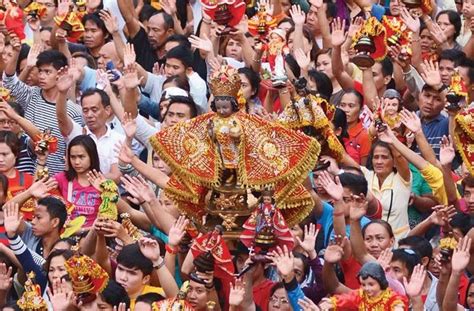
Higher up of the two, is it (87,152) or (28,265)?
(87,152)

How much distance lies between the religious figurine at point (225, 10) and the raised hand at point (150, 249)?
9.09 ft

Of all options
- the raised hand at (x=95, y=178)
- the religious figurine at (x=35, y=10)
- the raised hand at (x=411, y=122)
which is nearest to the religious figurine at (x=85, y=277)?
the raised hand at (x=95, y=178)

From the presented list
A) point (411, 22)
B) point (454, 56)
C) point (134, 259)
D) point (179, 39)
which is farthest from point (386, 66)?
point (134, 259)

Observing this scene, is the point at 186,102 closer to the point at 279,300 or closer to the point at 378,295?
the point at 279,300

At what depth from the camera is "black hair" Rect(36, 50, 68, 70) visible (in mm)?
16203

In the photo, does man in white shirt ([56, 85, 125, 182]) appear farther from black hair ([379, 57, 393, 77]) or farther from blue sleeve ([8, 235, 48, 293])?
black hair ([379, 57, 393, 77])

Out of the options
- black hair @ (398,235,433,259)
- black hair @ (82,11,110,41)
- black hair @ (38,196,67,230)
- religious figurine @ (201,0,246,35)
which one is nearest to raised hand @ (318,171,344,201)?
black hair @ (398,235,433,259)

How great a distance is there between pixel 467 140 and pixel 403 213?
705 mm

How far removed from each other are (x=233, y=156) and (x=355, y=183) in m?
1.33

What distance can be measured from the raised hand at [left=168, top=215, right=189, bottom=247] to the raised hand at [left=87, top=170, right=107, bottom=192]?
1020 millimetres

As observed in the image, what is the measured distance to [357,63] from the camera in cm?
1602

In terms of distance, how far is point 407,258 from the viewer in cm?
1331

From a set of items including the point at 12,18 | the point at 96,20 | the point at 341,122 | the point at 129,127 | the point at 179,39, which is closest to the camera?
the point at 129,127

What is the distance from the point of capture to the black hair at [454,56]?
1611cm
